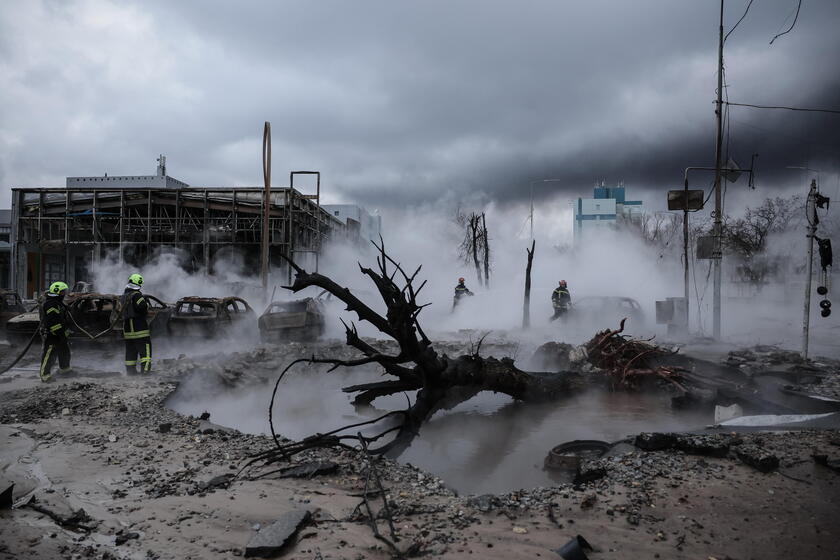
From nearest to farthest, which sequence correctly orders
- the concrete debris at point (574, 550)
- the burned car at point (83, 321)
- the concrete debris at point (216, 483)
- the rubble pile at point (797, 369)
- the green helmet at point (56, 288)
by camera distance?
1. the concrete debris at point (574, 550)
2. the concrete debris at point (216, 483)
3. the rubble pile at point (797, 369)
4. the green helmet at point (56, 288)
5. the burned car at point (83, 321)

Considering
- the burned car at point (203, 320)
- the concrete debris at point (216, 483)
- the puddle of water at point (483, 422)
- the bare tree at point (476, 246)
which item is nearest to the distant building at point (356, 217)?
the bare tree at point (476, 246)

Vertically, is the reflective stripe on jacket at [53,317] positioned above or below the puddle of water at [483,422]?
above

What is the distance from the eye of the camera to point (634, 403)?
8086 mm

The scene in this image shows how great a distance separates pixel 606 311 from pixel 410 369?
46.9 ft

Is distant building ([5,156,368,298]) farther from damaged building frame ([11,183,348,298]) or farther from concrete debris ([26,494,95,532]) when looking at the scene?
concrete debris ([26,494,95,532])

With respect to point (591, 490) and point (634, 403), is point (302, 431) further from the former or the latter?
point (634, 403)

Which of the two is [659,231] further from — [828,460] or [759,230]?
[828,460]

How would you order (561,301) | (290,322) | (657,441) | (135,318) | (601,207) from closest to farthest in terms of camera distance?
1. (657,441)
2. (135,318)
3. (290,322)
4. (561,301)
5. (601,207)

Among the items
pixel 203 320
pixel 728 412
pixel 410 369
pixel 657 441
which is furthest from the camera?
pixel 203 320

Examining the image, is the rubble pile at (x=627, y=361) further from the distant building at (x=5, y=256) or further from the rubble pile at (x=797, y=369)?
the distant building at (x=5, y=256)

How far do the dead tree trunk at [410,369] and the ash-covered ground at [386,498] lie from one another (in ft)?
2.47

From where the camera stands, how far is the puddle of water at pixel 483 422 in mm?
5602

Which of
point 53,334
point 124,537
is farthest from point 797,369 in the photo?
point 53,334

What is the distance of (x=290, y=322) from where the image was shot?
13.1m
